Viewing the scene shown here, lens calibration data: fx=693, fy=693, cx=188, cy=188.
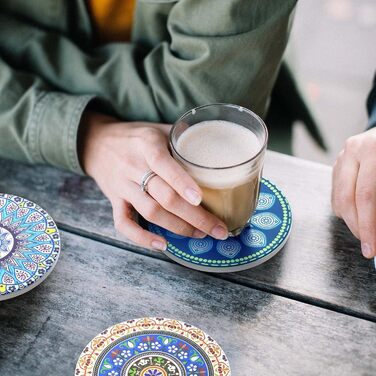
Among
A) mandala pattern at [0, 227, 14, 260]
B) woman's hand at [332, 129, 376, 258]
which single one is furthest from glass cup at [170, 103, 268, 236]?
mandala pattern at [0, 227, 14, 260]

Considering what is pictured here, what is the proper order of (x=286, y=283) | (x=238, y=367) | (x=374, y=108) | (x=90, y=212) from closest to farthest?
(x=238, y=367)
(x=286, y=283)
(x=90, y=212)
(x=374, y=108)

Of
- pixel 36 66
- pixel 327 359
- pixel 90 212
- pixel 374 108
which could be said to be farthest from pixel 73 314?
pixel 374 108

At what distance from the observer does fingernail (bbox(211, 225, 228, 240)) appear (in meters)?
0.90

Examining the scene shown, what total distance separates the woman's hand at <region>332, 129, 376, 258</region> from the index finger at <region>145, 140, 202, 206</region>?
20 cm

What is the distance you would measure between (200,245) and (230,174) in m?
0.11

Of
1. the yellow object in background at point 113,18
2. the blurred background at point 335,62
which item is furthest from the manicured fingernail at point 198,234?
the blurred background at point 335,62

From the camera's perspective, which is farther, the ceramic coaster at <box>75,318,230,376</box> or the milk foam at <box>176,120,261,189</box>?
the milk foam at <box>176,120,261,189</box>

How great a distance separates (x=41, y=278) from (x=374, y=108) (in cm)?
59

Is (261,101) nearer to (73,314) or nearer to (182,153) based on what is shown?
(182,153)

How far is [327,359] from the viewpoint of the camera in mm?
785

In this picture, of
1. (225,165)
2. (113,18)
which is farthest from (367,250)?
(113,18)

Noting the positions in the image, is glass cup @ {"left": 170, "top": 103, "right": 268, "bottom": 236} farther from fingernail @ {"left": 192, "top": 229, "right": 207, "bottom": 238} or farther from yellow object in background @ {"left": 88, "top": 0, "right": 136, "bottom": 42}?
yellow object in background @ {"left": 88, "top": 0, "right": 136, "bottom": 42}

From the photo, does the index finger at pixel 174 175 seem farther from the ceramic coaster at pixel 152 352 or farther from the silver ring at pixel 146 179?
the ceramic coaster at pixel 152 352

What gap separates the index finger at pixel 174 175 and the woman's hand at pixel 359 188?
0.66ft
